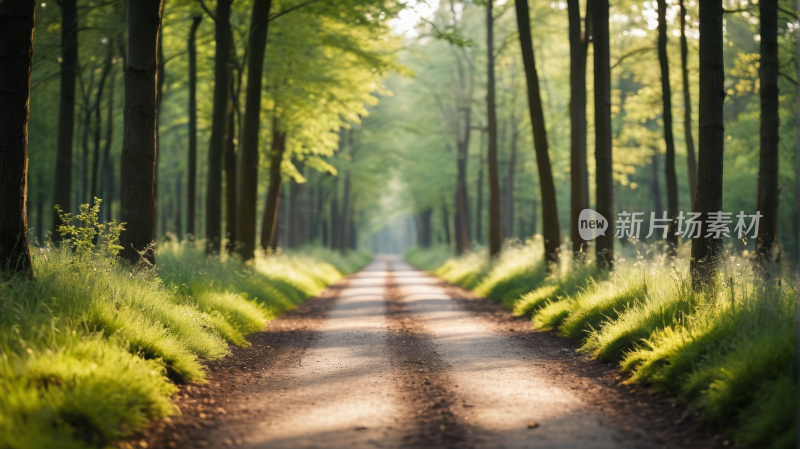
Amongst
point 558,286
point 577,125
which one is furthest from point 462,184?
point 558,286

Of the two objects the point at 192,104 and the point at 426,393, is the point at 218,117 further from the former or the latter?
the point at 426,393

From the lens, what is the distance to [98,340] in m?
5.93

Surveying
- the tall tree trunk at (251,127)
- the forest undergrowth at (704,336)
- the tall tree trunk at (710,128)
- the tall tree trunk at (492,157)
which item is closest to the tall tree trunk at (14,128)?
the forest undergrowth at (704,336)

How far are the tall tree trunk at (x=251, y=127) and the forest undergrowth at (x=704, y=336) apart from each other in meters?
8.12

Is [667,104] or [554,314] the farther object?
[667,104]

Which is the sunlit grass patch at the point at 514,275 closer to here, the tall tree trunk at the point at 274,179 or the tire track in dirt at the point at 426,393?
the tire track in dirt at the point at 426,393

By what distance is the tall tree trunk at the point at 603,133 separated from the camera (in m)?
13.1

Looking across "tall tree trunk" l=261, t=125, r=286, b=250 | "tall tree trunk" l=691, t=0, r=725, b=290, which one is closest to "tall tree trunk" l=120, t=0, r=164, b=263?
"tall tree trunk" l=691, t=0, r=725, b=290

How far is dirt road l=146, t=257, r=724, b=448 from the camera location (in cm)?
469

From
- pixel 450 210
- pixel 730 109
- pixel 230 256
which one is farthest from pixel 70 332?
pixel 450 210

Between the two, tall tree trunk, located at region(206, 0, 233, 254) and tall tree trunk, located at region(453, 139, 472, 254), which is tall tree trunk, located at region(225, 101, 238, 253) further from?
tall tree trunk, located at region(453, 139, 472, 254)

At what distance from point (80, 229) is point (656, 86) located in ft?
62.8

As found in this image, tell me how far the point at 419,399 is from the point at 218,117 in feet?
38.9

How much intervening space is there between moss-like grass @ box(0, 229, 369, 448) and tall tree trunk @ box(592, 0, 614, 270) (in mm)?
7541
